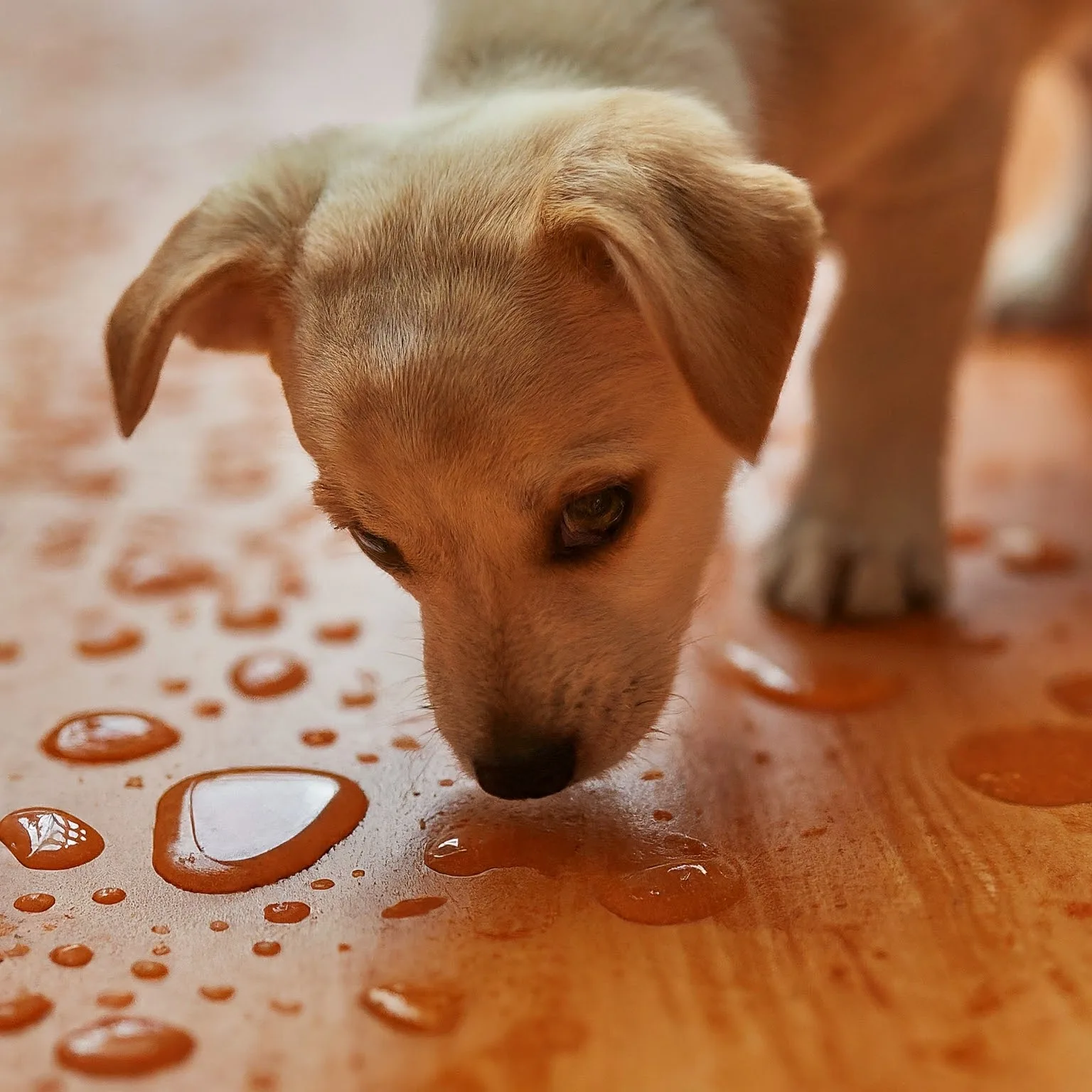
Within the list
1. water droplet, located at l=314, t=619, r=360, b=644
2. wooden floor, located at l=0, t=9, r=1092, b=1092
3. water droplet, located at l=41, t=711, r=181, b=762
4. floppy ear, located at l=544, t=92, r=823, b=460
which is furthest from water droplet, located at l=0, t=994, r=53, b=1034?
floppy ear, located at l=544, t=92, r=823, b=460

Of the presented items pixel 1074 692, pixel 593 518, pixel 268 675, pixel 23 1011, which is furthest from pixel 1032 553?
pixel 23 1011

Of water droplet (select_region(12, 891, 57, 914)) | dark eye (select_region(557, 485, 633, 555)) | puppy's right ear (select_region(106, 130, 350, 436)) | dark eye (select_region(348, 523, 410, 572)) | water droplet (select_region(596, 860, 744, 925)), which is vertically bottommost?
water droplet (select_region(12, 891, 57, 914))

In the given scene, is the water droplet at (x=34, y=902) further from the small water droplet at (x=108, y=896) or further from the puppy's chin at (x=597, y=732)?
the puppy's chin at (x=597, y=732)

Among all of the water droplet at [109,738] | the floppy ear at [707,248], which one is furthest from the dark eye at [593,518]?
the water droplet at [109,738]

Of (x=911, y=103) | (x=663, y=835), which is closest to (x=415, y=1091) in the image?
(x=663, y=835)

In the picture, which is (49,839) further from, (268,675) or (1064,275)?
(1064,275)

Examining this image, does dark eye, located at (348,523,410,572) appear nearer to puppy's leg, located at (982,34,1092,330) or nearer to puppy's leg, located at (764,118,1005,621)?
puppy's leg, located at (764,118,1005,621)
